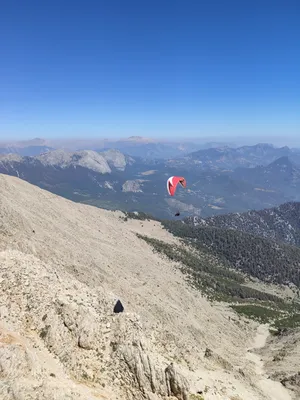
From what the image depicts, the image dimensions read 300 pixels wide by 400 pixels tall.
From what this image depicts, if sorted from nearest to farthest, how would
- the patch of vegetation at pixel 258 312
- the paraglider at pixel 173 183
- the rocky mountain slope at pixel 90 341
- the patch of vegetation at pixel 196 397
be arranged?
the rocky mountain slope at pixel 90 341 → the patch of vegetation at pixel 196 397 → the paraglider at pixel 173 183 → the patch of vegetation at pixel 258 312

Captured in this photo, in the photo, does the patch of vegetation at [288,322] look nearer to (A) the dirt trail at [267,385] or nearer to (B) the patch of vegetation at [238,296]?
(B) the patch of vegetation at [238,296]

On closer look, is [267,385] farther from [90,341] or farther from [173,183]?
[173,183]

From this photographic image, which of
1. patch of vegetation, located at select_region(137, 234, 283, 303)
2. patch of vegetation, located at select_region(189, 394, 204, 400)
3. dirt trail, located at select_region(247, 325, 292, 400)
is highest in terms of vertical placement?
patch of vegetation, located at select_region(189, 394, 204, 400)

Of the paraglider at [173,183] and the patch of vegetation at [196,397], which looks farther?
the paraglider at [173,183]

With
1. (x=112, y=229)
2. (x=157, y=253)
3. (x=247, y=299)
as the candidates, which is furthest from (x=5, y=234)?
(x=247, y=299)

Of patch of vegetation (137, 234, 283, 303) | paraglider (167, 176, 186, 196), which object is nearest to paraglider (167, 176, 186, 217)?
paraglider (167, 176, 186, 196)

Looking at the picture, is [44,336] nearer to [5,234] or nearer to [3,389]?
[3,389]

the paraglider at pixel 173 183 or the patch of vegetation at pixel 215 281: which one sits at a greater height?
the paraglider at pixel 173 183

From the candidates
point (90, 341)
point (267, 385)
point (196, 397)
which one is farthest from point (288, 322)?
point (90, 341)

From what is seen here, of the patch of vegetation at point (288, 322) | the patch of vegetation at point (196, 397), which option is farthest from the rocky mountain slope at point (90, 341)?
the patch of vegetation at point (288, 322)

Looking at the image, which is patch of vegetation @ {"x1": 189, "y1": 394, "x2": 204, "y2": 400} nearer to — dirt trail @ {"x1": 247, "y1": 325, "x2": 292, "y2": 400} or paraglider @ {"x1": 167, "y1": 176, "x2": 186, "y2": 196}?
dirt trail @ {"x1": 247, "y1": 325, "x2": 292, "y2": 400}

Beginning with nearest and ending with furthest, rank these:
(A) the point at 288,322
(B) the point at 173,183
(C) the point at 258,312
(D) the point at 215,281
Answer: (B) the point at 173,183
(A) the point at 288,322
(C) the point at 258,312
(D) the point at 215,281
